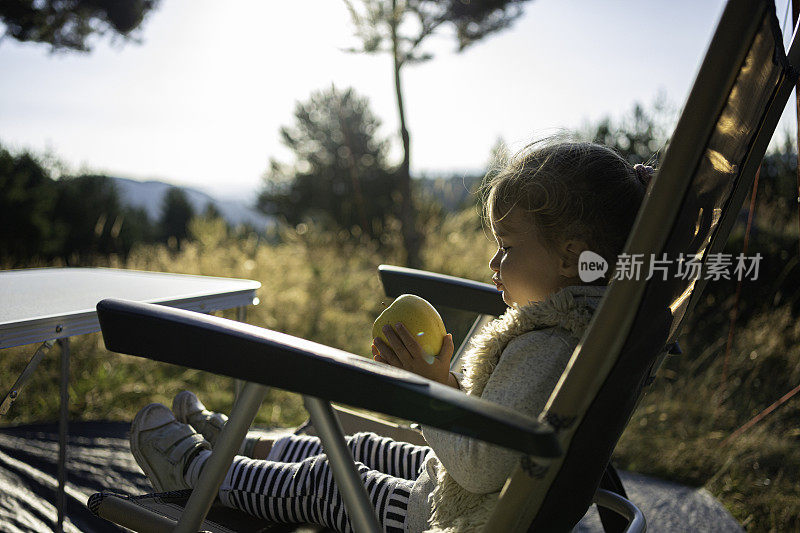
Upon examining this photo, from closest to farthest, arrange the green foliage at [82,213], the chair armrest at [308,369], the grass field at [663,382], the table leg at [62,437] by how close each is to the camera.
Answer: the chair armrest at [308,369] → the table leg at [62,437] → the grass field at [663,382] → the green foliage at [82,213]

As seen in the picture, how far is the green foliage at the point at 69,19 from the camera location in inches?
290

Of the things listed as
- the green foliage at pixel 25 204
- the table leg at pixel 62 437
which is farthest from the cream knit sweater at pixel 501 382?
the green foliage at pixel 25 204

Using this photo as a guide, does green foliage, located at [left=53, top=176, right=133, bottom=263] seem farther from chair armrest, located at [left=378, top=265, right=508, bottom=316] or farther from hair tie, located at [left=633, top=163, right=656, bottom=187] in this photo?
hair tie, located at [left=633, top=163, right=656, bottom=187]

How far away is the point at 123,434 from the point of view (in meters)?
2.68

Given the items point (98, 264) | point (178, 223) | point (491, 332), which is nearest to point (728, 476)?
point (491, 332)

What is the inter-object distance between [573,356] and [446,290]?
3.03 ft

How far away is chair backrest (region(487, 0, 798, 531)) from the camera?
2.33 ft

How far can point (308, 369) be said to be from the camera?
77 centimetres

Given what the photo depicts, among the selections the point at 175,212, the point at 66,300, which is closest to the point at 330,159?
the point at 175,212

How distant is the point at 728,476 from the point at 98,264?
5.59 metres

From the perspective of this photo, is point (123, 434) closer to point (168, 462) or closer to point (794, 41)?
point (168, 462)

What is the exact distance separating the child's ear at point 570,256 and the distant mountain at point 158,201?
13226 mm

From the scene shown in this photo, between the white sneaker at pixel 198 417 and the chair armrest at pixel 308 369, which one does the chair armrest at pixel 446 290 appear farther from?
the chair armrest at pixel 308 369

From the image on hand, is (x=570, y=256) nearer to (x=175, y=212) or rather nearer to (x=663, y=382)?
(x=663, y=382)
